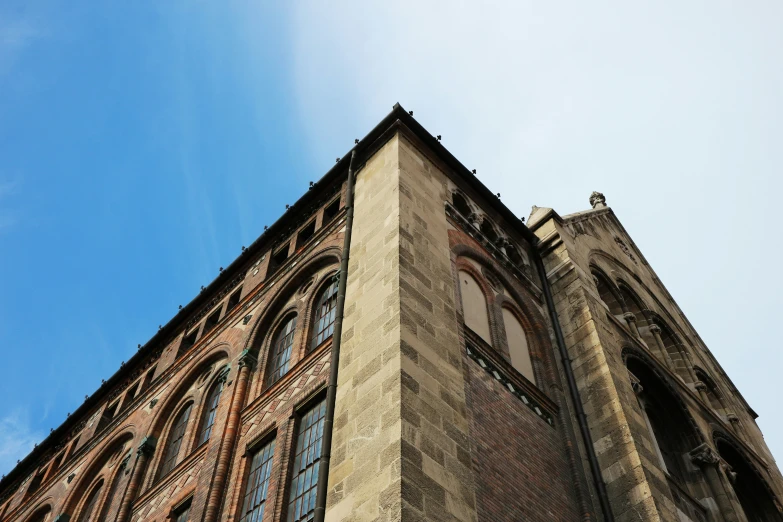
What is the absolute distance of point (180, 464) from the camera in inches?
640

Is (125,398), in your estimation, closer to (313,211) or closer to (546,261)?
(313,211)

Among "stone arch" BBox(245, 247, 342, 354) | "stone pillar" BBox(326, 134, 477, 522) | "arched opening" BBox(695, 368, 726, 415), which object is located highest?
"arched opening" BBox(695, 368, 726, 415)

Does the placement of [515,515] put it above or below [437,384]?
below

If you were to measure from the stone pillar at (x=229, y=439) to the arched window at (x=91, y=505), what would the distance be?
190 inches

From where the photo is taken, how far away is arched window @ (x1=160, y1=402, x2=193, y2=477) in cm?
1747

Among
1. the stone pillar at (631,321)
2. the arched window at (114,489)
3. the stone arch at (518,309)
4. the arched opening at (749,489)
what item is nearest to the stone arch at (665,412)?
the arched opening at (749,489)

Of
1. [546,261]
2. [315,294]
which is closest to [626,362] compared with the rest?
[546,261]

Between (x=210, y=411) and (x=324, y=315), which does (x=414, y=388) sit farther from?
(x=210, y=411)

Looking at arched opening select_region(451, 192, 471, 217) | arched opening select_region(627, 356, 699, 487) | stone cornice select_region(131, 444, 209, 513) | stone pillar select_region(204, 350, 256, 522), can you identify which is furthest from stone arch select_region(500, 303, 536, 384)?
stone cornice select_region(131, 444, 209, 513)

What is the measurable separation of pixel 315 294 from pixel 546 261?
5.51m

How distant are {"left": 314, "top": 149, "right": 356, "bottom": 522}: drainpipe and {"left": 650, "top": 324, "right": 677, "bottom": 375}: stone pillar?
8.45 meters

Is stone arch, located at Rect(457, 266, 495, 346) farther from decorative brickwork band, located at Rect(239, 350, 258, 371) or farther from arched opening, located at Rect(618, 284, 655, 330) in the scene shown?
arched opening, located at Rect(618, 284, 655, 330)

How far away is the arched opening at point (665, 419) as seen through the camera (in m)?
16.8

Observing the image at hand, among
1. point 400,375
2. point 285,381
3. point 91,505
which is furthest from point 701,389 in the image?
point 91,505
